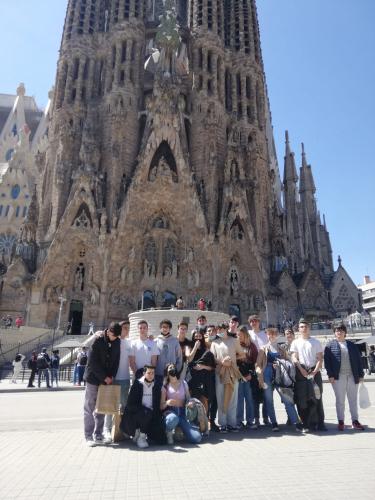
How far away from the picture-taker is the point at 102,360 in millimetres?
5684

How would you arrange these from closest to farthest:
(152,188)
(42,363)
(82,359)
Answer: (42,363)
(82,359)
(152,188)

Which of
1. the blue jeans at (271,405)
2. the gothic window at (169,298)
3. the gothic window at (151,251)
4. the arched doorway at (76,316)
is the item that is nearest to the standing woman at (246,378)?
the blue jeans at (271,405)

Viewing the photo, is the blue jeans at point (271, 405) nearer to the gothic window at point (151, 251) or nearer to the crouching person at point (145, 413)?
the crouching person at point (145, 413)

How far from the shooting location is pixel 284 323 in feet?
95.8

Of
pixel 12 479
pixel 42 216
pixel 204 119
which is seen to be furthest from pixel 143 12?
pixel 12 479

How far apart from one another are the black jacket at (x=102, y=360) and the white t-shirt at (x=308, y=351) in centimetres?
309

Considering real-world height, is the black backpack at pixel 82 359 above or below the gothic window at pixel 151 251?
below

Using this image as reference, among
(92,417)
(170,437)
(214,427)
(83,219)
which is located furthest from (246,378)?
(83,219)

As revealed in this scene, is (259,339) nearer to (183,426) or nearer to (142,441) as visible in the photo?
(183,426)

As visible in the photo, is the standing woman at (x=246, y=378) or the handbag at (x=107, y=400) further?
the standing woman at (x=246, y=378)

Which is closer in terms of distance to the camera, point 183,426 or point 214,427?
point 183,426

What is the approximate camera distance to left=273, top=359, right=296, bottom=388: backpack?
6395 mm

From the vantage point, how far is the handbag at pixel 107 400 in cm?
536

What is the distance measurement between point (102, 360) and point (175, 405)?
1.25 meters
